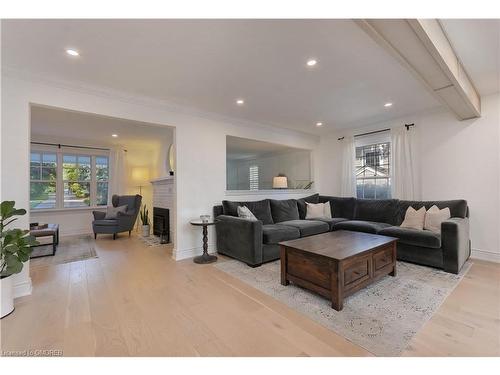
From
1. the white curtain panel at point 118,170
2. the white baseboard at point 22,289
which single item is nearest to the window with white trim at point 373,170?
the white baseboard at point 22,289

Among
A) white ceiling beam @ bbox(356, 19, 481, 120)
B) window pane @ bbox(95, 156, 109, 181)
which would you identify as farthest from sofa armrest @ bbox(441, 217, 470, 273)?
window pane @ bbox(95, 156, 109, 181)

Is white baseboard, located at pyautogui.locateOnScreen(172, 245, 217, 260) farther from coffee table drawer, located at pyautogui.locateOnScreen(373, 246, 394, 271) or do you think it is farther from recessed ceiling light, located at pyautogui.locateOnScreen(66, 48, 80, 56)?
recessed ceiling light, located at pyautogui.locateOnScreen(66, 48, 80, 56)

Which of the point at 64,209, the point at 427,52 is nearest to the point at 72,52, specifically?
the point at 427,52

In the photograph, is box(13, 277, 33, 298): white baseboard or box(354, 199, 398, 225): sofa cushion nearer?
box(13, 277, 33, 298): white baseboard

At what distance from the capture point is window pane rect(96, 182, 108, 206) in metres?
6.16

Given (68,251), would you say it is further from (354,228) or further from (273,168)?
(273,168)

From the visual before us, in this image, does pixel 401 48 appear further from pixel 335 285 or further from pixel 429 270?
pixel 429 270

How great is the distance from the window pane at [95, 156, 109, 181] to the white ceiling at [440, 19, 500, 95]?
23.1 feet

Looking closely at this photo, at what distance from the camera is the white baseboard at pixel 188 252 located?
3506 millimetres

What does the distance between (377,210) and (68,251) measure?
18.2 feet

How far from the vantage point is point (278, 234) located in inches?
133
